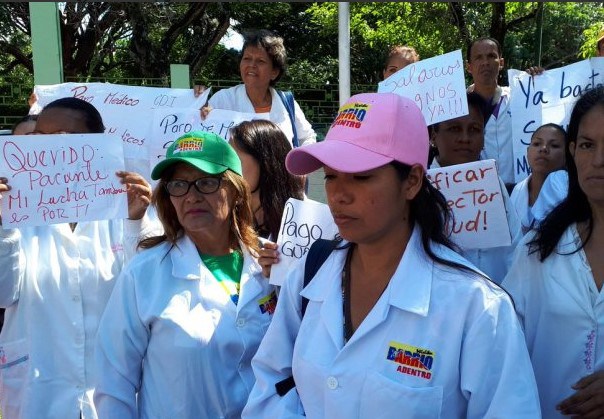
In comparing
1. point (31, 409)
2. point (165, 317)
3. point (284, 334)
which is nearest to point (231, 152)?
point (165, 317)

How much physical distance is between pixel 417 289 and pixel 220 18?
1807cm

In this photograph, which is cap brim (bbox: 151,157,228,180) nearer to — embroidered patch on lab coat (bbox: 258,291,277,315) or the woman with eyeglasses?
the woman with eyeglasses

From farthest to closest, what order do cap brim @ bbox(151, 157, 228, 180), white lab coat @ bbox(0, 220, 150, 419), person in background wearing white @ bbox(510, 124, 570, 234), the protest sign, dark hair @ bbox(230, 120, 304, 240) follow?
the protest sign, person in background wearing white @ bbox(510, 124, 570, 234), dark hair @ bbox(230, 120, 304, 240), white lab coat @ bbox(0, 220, 150, 419), cap brim @ bbox(151, 157, 228, 180)

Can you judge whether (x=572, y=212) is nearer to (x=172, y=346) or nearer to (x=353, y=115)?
(x=353, y=115)

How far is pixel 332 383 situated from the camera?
1.76m

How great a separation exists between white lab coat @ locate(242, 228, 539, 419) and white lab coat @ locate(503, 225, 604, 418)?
43cm

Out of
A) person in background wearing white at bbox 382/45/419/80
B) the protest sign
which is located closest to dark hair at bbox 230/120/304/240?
the protest sign

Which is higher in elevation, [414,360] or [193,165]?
[193,165]

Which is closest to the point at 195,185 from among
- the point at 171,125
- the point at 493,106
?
the point at 171,125

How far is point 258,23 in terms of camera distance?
967 inches

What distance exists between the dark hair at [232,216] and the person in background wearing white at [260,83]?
214 centimetres

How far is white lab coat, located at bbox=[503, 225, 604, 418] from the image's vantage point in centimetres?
202

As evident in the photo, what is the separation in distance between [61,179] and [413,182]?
169cm

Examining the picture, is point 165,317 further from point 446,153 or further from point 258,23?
point 258,23
